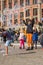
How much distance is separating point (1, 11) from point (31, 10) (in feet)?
33.5

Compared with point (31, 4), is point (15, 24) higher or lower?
lower

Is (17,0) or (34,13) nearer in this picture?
Result: (34,13)

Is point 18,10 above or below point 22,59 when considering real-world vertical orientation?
above

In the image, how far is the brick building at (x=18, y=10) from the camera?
46375mm

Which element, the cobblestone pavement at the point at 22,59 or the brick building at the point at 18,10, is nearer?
the cobblestone pavement at the point at 22,59

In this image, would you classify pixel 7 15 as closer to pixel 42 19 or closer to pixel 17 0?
pixel 17 0

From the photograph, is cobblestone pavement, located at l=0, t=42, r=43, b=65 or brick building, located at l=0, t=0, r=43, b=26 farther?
brick building, located at l=0, t=0, r=43, b=26

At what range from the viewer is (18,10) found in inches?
2025

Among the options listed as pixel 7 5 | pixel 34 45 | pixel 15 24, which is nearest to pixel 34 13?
pixel 15 24

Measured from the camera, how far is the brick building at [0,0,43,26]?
46375 mm

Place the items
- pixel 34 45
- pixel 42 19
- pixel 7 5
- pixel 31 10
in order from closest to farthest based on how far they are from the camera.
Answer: pixel 34 45, pixel 42 19, pixel 31 10, pixel 7 5

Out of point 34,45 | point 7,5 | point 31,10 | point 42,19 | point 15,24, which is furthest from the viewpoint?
point 7,5

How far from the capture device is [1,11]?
2227 inches

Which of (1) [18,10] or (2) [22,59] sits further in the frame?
(1) [18,10]
